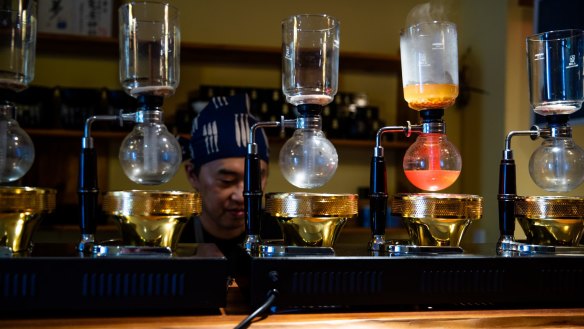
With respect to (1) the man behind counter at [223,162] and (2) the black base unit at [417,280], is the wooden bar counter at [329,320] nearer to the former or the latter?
(2) the black base unit at [417,280]

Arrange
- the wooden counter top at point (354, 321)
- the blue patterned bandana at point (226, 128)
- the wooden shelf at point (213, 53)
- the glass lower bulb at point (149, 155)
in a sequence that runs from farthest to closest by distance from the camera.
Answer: the wooden shelf at point (213, 53)
the blue patterned bandana at point (226, 128)
the glass lower bulb at point (149, 155)
the wooden counter top at point (354, 321)

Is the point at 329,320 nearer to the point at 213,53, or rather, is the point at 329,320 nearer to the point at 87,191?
the point at 87,191

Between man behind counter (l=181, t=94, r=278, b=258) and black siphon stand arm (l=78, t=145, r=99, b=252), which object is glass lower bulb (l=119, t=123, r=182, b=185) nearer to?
black siphon stand arm (l=78, t=145, r=99, b=252)

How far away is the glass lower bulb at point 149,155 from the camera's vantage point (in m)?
0.88

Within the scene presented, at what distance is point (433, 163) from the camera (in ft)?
3.20

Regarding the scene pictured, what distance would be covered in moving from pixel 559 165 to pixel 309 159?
0.42 metres

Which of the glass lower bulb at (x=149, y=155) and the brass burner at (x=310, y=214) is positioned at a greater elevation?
the glass lower bulb at (x=149, y=155)

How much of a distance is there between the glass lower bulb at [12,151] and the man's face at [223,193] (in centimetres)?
113

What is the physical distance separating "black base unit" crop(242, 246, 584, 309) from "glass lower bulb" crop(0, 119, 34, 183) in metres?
0.37

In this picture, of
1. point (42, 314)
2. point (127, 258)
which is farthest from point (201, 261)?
point (42, 314)

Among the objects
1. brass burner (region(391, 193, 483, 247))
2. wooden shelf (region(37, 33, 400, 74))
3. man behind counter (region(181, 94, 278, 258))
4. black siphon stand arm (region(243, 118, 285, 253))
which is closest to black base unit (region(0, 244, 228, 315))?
black siphon stand arm (region(243, 118, 285, 253))

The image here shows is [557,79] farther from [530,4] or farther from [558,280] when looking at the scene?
[530,4]

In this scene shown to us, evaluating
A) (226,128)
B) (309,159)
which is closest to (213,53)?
(226,128)

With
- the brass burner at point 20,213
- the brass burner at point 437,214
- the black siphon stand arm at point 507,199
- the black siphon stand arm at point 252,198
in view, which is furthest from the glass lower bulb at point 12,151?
the black siphon stand arm at point 507,199
